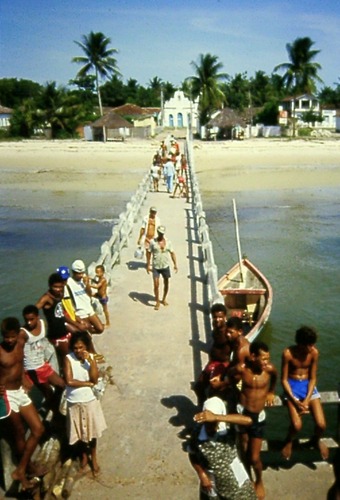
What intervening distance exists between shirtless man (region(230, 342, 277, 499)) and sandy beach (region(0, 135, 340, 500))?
2521cm

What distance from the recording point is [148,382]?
6.31 meters

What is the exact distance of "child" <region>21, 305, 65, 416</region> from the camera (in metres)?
5.27

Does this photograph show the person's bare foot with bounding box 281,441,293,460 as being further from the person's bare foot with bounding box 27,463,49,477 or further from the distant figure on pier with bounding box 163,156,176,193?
the distant figure on pier with bounding box 163,156,176,193

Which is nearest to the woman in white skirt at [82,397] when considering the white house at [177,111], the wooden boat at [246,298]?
the wooden boat at [246,298]

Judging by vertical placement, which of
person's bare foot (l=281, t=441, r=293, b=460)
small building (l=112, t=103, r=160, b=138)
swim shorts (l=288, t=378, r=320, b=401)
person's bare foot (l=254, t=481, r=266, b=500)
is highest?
small building (l=112, t=103, r=160, b=138)

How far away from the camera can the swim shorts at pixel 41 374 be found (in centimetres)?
540

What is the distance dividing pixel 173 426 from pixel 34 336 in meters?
1.82

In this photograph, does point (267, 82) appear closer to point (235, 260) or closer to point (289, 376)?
point (235, 260)

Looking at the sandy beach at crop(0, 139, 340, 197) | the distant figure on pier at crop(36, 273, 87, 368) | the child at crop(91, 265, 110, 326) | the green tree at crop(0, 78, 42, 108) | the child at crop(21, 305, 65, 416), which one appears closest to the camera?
the child at crop(21, 305, 65, 416)

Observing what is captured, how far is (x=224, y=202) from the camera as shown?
2683 cm

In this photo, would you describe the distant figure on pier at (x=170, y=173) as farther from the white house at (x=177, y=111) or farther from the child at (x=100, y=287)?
the white house at (x=177, y=111)

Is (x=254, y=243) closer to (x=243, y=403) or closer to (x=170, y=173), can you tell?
(x=170, y=173)

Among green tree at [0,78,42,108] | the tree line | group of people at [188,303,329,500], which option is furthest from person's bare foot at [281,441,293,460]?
green tree at [0,78,42,108]

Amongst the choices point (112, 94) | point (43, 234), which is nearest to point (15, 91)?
point (112, 94)
